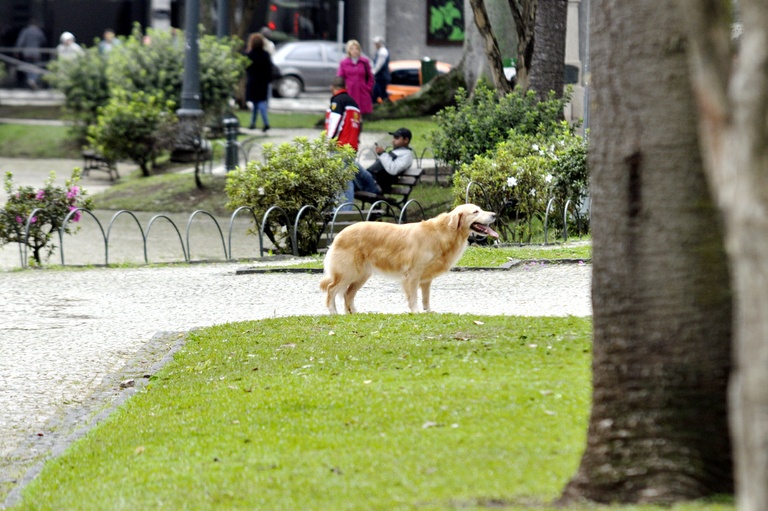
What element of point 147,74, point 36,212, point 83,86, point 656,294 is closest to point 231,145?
point 147,74

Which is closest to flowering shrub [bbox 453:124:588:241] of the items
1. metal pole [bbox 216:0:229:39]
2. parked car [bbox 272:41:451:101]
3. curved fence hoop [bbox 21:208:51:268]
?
curved fence hoop [bbox 21:208:51:268]

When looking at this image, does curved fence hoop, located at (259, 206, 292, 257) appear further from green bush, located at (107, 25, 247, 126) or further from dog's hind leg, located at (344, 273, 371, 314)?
green bush, located at (107, 25, 247, 126)

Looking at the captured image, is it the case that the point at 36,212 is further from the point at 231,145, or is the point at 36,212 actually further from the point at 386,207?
the point at 231,145

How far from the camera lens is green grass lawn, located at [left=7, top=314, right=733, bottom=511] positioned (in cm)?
A: 555

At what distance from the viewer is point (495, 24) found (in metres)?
27.5

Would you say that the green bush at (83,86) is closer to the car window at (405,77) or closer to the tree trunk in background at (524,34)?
the car window at (405,77)

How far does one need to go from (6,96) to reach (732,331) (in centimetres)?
3725

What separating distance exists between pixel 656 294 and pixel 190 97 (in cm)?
2084

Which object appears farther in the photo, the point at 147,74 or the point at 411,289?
the point at 147,74

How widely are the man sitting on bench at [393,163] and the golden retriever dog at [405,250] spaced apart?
720cm

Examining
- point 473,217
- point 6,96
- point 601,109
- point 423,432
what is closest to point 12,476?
point 423,432

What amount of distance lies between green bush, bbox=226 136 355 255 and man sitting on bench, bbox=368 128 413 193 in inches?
60.5

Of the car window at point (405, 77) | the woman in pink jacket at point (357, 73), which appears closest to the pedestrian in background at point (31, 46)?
the car window at point (405, 77)

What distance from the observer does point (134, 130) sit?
2525cm
